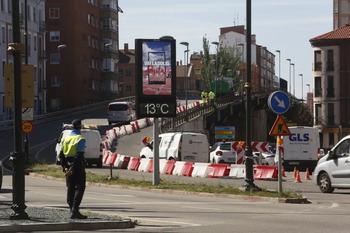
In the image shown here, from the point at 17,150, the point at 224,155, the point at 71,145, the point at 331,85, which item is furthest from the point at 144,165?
the point at 331,85

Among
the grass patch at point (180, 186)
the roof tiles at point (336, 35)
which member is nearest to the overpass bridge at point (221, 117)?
the roof tiles at point (336, 35)

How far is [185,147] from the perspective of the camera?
47062mm

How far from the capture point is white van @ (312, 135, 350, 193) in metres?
29.7

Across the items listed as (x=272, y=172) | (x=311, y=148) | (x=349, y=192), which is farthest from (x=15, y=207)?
A: (x=311, y=148)

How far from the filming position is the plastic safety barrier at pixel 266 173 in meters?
39.9

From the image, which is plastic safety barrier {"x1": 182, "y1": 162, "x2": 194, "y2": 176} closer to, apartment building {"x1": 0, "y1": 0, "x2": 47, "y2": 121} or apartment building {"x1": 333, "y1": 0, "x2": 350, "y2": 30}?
apartment building {"x1": 0, "y1": 0, "x2": 47, "y2": 121}

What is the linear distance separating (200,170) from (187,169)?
89 cm

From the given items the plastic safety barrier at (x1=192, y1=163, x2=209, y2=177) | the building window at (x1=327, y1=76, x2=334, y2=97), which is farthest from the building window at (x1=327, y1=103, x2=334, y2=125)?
the plastic safety barrier at (x1=192, y1=163, x2=209, y2=177)

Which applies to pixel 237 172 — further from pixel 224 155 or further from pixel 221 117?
pixel 221 117

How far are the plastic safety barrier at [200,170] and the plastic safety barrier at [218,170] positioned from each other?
0.27 metres

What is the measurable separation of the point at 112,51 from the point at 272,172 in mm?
105259

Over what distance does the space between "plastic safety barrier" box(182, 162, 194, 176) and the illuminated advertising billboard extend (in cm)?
1105

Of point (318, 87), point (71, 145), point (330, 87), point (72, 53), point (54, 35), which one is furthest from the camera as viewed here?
point (54, 35)

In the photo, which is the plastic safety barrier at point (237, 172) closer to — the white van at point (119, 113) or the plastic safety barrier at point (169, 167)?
the plastic safety barrier at point (169, 167)
